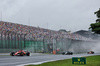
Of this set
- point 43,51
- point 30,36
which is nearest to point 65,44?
point 43,51

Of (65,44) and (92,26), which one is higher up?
(92,26)

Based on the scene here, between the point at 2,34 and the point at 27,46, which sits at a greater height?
the point at 2,34

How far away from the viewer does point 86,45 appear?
68.6 metres

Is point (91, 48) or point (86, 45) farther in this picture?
point (91, 48)

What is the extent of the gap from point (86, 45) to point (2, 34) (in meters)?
41.4

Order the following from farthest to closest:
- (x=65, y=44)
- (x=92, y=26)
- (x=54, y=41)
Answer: (x=65, y=44) < (x=54, y=41) < (x=92, y=26)

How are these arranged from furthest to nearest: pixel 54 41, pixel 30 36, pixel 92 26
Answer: pixel 54 41, pixel 30 36, pixel 92 26

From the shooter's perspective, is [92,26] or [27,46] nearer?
[92,26]

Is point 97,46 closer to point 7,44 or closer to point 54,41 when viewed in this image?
point 54,41

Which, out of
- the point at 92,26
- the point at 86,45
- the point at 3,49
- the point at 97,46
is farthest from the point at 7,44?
the point at 97,46

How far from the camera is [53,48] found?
50156 millimetres

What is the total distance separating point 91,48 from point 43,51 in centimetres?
3184

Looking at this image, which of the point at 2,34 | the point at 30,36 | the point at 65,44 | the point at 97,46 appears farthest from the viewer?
the point at 97,46

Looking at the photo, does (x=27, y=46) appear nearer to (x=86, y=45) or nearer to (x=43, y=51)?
(x=43, y=51)
